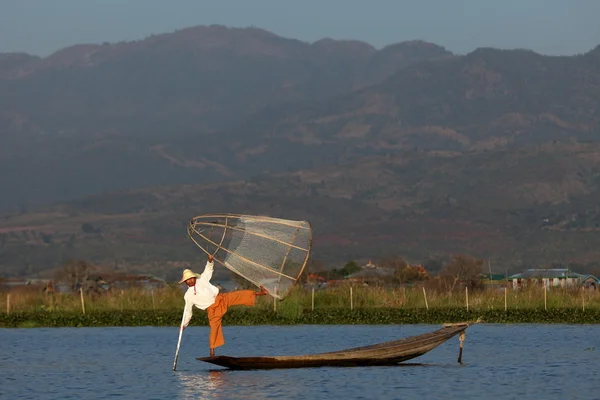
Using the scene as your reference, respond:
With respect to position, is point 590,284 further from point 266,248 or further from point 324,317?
point 266,248

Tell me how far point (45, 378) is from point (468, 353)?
1142 centimetres

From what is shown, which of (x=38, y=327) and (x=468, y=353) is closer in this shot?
(x=468, y=353)

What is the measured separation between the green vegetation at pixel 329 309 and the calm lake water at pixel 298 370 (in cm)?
268

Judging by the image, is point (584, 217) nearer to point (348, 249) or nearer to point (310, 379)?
point (348, 249)

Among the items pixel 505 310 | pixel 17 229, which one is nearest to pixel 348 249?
pixel 17 229

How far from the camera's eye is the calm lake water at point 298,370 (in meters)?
28.4

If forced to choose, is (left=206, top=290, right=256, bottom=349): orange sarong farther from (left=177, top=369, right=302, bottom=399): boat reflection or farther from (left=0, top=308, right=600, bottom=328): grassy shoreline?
(left=0, top=308, right=600, bottom=328): grassy shoreline

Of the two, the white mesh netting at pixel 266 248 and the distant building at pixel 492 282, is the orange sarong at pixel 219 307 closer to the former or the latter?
the white mesh netting at pixel 266 248

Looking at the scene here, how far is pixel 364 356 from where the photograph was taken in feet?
101

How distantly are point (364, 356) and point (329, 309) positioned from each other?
78.1ft

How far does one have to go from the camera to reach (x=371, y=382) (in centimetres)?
2955

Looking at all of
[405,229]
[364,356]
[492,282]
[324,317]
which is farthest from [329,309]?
[405,229]

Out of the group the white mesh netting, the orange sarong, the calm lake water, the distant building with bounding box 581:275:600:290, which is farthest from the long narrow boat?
the distant building with bounding box 581:275:600:290

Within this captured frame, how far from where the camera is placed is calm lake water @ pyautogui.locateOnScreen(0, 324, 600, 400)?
28.4m
